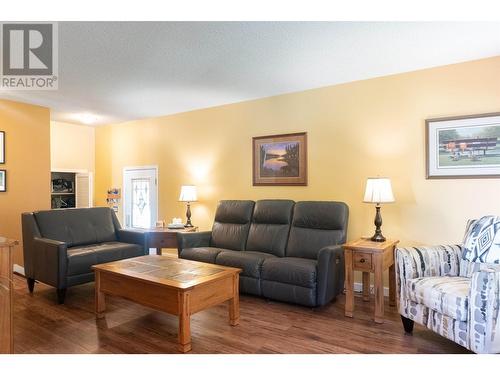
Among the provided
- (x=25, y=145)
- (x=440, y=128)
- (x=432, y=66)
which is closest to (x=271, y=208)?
(x=440, y=128)

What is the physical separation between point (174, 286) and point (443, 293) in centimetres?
190

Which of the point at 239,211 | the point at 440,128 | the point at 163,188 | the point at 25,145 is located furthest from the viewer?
the point at 163,188

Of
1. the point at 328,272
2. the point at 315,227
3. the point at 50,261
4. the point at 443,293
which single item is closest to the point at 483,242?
A: the point at 443,293

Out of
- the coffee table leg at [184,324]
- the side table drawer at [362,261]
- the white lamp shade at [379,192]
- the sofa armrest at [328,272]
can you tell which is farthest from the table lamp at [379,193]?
the coffee table leg at [184,324]

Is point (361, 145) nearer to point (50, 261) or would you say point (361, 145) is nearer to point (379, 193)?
point (379, 193)

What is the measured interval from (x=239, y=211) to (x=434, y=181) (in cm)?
221

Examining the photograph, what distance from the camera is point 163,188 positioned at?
5488mm

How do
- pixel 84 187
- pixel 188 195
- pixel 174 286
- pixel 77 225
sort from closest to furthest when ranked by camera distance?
pixel 174 286, pixel 77 225, pixel 188 195, pixel 84 187

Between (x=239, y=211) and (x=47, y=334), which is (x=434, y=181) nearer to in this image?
(x=239, y=211)

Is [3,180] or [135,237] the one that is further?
[3,180]

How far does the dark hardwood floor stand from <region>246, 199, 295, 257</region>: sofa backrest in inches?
26.7

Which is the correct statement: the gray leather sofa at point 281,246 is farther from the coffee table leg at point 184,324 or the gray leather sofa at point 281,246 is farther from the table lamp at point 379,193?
the coffee table leg at point 184,324

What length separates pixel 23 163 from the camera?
4.49 metres

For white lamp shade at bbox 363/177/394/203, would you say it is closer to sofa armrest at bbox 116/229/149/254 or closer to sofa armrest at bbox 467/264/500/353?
sofa armrest at bbox 467/264/500/353
